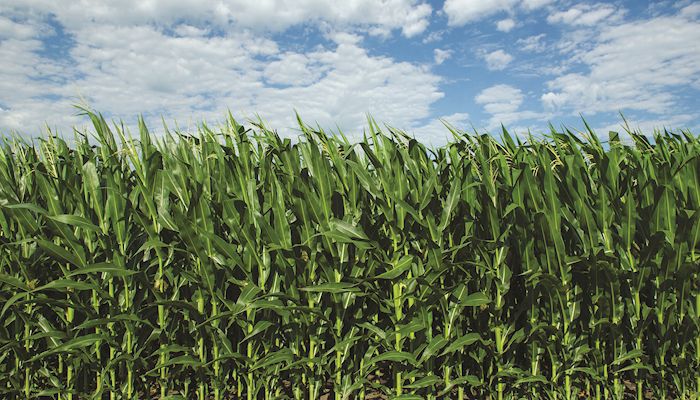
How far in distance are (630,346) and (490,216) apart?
1427 mm

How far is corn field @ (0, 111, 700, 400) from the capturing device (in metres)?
3.06

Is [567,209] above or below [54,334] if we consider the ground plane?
above

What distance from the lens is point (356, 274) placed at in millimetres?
3102

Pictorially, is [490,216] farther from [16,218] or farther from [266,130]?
[16,218]

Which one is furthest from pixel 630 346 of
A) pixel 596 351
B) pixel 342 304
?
pixel 342 304

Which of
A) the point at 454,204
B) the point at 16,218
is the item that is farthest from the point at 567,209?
the point at 16,218

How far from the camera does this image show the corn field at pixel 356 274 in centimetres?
306

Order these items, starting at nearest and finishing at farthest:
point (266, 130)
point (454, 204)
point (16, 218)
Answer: point (454, 204)
point (16, 218)
point (266, 130)

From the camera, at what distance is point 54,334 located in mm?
3191

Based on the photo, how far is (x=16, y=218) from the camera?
10.8ft

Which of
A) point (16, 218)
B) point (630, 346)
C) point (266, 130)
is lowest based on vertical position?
point (630, 346)

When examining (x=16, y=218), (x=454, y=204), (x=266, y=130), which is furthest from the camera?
(x=266, y=130)

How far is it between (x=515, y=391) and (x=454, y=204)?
1327 mm

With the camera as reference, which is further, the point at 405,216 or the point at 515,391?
the point at 515,391
